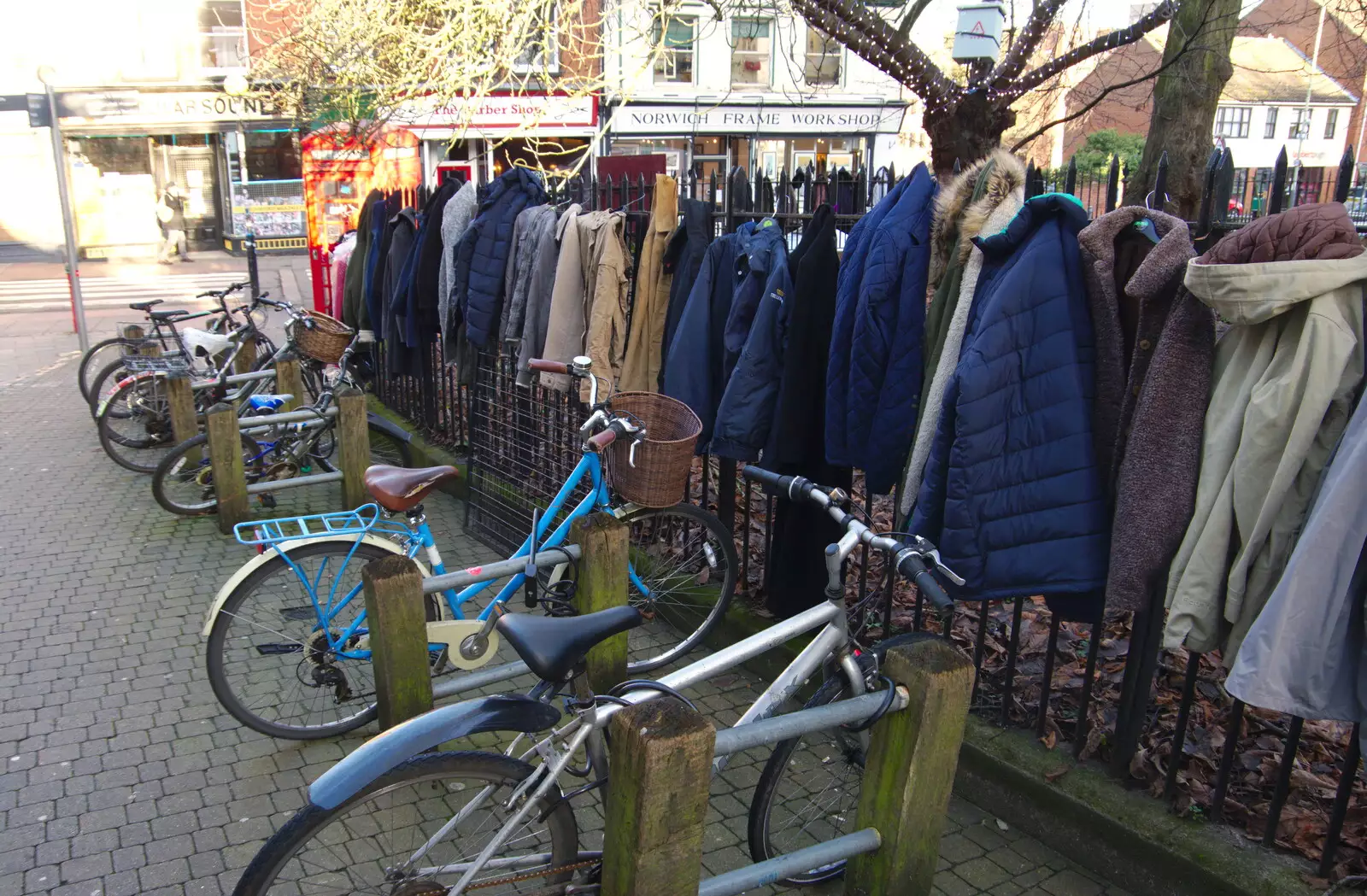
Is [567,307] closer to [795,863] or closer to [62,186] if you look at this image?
[795,863]

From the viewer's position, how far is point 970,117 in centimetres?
786

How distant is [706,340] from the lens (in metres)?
4.68

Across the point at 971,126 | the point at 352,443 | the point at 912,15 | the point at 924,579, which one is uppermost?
the point at 912,15

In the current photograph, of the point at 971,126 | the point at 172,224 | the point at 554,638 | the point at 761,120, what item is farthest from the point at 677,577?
the point at 172,224

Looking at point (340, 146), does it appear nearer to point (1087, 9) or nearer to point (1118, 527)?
point (1087, 9)

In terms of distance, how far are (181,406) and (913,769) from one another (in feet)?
21.1

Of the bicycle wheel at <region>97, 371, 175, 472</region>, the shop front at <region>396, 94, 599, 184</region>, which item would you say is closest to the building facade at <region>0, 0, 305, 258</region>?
the shop front at <region>396, 94, 599, 184</region>

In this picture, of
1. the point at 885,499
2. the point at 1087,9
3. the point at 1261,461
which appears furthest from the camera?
the point at 1087,9

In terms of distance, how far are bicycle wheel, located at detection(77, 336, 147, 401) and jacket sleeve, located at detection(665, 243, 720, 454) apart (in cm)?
592

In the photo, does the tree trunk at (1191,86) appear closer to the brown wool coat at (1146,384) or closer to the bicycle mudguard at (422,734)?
the brown wool coat at (1146,384)

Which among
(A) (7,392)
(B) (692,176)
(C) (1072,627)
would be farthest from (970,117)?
(A) (7,392)

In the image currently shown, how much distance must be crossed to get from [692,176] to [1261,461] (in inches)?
126

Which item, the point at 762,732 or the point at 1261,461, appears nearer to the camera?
the point at 762,732

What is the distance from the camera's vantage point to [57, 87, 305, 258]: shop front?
2538cm
